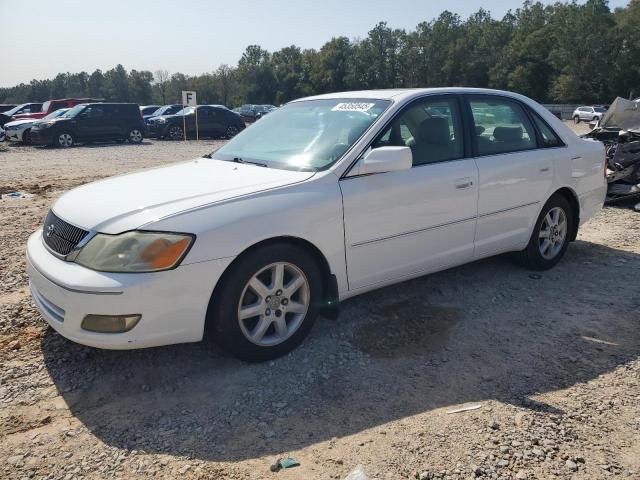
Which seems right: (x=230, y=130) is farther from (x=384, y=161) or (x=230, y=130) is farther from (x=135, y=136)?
(x=384, y=161)

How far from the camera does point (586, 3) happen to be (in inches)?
2653

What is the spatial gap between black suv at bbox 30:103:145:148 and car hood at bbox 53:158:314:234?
18.2m

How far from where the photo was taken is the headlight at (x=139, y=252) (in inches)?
113

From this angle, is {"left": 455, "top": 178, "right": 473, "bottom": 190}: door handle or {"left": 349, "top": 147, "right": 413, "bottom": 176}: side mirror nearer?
{"left": 349, "top": 147, "right": 413, "bottom": 176}: side mirror

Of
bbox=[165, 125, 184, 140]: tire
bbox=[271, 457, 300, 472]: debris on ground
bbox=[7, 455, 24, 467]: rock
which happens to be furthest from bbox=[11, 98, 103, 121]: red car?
bbox=[271, 457, 300, 472]: debris on ground

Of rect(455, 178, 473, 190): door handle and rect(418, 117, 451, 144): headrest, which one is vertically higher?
rect(418, 117, 451, 144): headrest

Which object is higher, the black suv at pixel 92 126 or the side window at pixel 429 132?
the black suv at pixel 92 126

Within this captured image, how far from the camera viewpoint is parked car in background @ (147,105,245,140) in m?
24.5

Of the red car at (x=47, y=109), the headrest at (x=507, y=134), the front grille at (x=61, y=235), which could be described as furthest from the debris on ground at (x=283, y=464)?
the red car at (x=47, y=109)

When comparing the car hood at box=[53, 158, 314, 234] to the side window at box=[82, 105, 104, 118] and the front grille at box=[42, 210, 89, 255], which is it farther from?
the side window at box=[82, 105, 104, 118]

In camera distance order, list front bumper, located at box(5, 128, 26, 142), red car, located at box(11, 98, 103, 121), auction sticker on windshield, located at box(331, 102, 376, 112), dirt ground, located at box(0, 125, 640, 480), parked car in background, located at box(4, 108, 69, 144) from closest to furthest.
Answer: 1. dirt ground, located at box(0, 125, 640, 480)
2. auction sticker on windshield, located at box(331, 102, 376, 112)
3. parked car in background, located at box(4, 108, 69, 144)
4. front bumper, located at box(5, 128, 26, 142)
5. red car, located at box(11, 98, 103, 121)

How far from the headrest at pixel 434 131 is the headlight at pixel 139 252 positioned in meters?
2.01

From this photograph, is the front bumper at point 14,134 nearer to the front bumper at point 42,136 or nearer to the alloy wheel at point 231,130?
the front bumper at point 42,136

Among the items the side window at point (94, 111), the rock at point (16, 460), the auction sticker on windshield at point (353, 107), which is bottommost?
the rock at point (16, 460)
